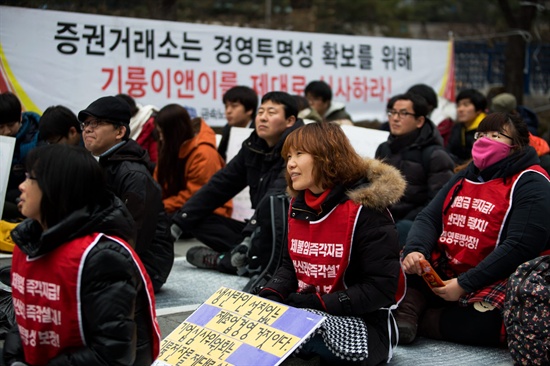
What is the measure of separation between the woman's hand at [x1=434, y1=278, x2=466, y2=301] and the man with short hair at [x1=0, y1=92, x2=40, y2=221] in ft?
12.7

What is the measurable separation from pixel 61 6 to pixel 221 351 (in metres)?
6.79

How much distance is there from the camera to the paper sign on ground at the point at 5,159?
20.5 feet

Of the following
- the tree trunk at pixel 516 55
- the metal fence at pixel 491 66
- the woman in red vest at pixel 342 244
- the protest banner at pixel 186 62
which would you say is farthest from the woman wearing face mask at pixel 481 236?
the tree trunk at pixel 516 55

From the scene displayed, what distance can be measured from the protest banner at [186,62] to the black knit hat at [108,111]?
3.74m

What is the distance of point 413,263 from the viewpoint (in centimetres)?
467

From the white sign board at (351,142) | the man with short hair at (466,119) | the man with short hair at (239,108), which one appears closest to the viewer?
the white sign board at (351,142)

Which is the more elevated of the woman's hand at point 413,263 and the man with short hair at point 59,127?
the man with short hair at point 59,127

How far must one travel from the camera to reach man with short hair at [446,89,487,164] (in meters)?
8.69

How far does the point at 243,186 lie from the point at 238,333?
2.58m

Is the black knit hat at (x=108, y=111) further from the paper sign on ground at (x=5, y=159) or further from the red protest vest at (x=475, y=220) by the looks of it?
the red protest vest at (x=475, y=220)

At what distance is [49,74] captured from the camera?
849cm

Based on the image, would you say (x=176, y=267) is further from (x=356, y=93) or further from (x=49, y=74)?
(x=356, y=93)

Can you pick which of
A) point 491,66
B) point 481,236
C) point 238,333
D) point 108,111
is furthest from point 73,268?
point 491,66

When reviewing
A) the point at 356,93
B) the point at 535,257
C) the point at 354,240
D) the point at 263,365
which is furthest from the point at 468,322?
the point at 356,93
